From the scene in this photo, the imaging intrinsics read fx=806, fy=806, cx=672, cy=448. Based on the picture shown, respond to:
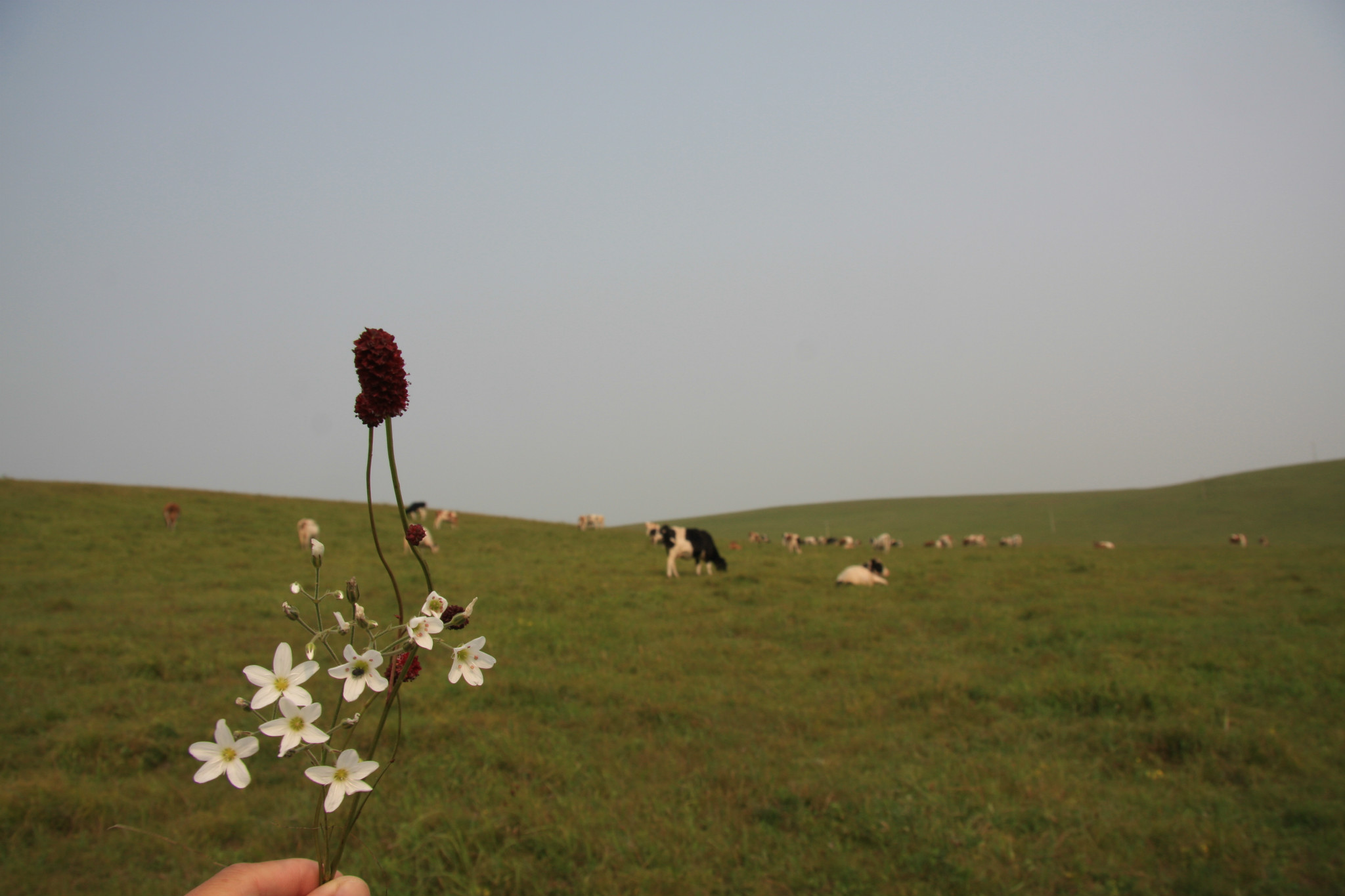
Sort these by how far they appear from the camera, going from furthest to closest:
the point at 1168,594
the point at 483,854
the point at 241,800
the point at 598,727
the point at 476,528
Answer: the point at 476,528, the point at 1168,594, the point at 598,727, the point at 241,800, the point at 483,854

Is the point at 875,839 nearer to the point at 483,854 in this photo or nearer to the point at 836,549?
the point at 483,854

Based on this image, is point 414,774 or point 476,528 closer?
point 414,774

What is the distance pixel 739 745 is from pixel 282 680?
23.4ft

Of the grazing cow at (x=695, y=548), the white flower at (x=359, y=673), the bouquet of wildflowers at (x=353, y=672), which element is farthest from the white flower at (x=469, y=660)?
the grazing cow at (x=695, y=548)

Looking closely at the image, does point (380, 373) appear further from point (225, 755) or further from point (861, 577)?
point (861, 577)

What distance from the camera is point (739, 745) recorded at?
7.72m

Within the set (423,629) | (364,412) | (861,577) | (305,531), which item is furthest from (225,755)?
(305,531)

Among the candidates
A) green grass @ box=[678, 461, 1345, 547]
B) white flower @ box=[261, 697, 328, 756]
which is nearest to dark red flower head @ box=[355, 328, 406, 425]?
white flower @ box=[261, 697, 328, 756]

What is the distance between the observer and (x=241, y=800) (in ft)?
21.6

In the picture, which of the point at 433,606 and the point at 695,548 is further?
the point at 695,548

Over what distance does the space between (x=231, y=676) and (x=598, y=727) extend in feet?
15.8

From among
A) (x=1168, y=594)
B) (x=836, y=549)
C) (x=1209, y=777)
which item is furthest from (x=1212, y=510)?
(x=1209, y=777)

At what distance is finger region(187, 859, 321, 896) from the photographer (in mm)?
1180

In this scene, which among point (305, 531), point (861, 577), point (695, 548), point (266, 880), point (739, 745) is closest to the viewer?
point (266, 880)
